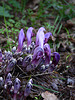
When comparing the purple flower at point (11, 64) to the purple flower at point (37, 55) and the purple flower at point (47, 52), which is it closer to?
the purple flower at point (37, 55)

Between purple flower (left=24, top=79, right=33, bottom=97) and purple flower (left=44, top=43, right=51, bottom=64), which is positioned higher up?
purple flower (left=44, top=43, right=51, bottom=64)

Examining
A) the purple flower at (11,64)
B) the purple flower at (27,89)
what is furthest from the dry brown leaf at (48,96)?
the purple flower at (11,64)

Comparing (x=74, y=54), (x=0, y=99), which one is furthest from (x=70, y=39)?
(x=0, y=99)

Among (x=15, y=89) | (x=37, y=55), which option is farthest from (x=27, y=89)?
(x=37, y=55)

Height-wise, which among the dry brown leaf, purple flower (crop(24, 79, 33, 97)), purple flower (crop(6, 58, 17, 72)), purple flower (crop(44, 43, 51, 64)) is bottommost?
the dry brown leaf

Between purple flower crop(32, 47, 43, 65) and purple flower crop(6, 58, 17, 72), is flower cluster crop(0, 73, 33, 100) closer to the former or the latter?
purple flower crop(6, 58, 17, 72)

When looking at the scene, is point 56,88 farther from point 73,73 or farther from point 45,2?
point 45,2

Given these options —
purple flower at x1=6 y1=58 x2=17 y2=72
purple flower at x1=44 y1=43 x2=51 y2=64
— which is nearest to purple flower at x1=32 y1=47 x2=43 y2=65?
purple flower at x1=44 y1=43 x2=51 y2=64

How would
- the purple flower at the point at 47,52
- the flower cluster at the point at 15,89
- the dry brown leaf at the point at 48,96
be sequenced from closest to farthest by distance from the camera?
1. the flower cluster at the point at 15,89
2. the dry brown leaf at the point at 48,96
3. the purple flower at the point at 47,52

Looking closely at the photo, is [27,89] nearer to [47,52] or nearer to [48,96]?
[48,96]

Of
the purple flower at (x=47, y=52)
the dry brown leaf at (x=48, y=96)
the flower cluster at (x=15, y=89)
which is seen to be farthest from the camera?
the purple flower at (x=47, y=52)
